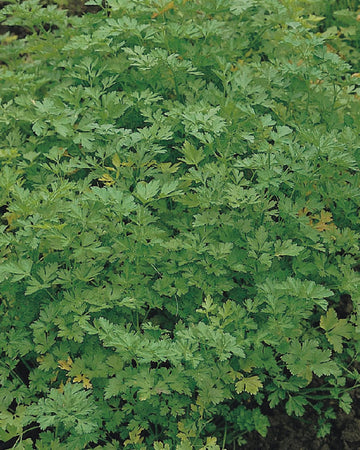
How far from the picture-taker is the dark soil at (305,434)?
2729 mm

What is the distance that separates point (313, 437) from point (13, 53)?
3.04 metres

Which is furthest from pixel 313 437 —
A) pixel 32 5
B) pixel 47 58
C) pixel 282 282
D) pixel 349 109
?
pixel 32 5

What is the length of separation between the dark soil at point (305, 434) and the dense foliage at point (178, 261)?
77 mm

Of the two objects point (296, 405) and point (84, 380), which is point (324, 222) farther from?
point (84, 380)

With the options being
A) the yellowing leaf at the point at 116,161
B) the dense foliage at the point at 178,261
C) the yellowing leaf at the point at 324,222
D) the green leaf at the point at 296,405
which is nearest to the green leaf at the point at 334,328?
the dense foliage at the point at 178,261

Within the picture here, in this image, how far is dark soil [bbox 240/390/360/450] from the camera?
2.73 metres

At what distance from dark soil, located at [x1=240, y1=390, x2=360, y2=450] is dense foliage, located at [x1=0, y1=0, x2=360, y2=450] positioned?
77 mm

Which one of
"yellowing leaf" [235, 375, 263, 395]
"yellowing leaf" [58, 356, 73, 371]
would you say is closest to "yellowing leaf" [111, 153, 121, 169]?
"yellowing leaf" [58, 356, 73, 371]

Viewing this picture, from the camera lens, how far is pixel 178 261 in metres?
2.52

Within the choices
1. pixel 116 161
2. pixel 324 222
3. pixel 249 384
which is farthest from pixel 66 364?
pixel 324 222

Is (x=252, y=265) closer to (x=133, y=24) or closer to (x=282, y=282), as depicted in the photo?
(x=282, y=282)

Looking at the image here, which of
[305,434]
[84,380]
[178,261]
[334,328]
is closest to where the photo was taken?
[84,380]

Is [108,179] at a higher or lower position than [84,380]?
higher

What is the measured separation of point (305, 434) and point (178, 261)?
1121 millimetres
